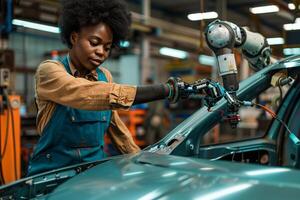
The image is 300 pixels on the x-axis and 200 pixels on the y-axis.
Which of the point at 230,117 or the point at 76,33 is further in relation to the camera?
the point at 76,33

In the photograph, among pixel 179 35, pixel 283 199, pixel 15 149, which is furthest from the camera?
pixel 179 35

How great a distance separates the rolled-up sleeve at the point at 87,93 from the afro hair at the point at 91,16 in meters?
0.31

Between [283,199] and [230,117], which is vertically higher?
[230,117]

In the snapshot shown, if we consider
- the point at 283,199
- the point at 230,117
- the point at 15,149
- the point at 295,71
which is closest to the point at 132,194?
the point at 283,199

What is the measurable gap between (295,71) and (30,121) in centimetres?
476

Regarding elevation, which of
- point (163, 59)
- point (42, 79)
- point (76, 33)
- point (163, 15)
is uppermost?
point (163, 15)

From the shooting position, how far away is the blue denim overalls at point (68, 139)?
2.08m

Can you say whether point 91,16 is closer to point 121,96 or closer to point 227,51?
point 121,96

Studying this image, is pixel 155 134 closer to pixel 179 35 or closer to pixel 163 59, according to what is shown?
pixel 179 35

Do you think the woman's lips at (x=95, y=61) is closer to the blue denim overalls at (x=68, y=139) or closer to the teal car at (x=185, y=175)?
the blue denim overalls at (x=68, y=139)

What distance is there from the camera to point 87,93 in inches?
70.6

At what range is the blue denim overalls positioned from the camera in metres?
2.08

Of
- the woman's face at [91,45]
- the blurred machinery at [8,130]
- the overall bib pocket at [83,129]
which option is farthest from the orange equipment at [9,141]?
the woman's face at [91,45]

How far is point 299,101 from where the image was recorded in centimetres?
257
